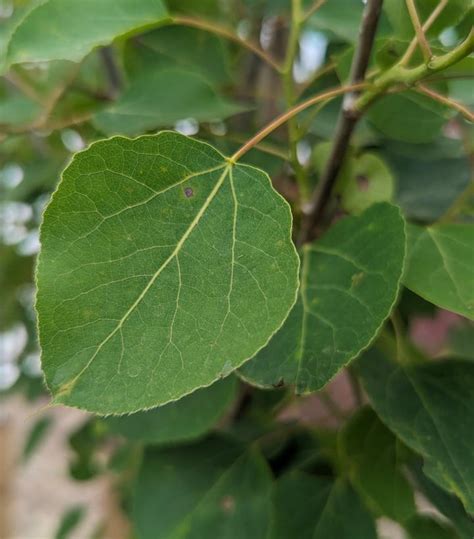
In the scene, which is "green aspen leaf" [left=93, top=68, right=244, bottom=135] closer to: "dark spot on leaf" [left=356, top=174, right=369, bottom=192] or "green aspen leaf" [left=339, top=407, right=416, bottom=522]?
"dark spot on leaf" [left=356, top=174, right=369, bottom=192]

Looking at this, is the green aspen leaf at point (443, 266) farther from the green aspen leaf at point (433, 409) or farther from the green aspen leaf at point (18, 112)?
the green aspen leaf at point (18, 112)

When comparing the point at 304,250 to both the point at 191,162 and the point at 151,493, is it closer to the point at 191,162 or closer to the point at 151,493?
the point at 191,162

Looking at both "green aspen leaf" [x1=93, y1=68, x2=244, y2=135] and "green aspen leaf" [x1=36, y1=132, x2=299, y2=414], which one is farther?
"green aspen leaf" [x1=93, y1=68, x2=244, y2=135]

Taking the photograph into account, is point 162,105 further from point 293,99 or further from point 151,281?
point 151,281

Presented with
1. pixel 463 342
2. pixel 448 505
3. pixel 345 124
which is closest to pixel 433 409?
pixel 448 505

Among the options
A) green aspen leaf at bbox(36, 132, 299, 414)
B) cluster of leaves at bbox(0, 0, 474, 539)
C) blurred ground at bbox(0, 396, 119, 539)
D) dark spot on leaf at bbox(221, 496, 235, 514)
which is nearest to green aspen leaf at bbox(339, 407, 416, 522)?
cluster of leaves at bbox(0, 0, 474, 539)

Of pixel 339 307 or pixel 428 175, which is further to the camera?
pixel 428 175

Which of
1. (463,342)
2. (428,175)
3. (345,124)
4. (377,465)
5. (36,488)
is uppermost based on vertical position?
(345,124)
